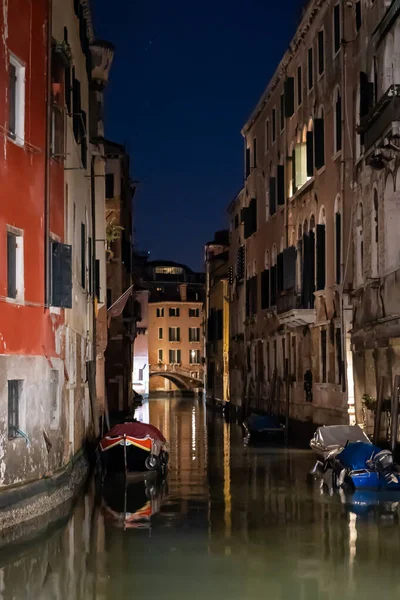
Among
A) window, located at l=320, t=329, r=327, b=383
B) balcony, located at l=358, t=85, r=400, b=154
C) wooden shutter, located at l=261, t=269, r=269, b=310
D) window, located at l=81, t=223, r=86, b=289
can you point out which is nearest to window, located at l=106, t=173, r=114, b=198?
wooden shutter, located at l=261, t=269, r=269, b=310

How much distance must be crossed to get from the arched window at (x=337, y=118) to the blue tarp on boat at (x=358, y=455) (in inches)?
406

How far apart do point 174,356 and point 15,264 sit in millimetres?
69125

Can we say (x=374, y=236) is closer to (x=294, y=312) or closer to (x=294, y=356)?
(x=294, y=312)

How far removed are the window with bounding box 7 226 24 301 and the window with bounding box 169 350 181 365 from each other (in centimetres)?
6889

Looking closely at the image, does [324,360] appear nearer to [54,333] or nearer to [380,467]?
[380,467]

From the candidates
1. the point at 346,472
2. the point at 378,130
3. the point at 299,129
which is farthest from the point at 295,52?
the point at 346,472

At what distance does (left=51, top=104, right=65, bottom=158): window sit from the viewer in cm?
1630

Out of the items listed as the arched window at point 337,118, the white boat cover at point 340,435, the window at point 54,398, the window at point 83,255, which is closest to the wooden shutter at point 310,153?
the arched window at point 337,118

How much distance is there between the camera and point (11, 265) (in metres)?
14.4

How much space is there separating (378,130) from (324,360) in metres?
9.79

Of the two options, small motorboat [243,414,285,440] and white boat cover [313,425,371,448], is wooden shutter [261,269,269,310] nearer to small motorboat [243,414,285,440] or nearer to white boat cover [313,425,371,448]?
small motorboat [243,414,285,440]

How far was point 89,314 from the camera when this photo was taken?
23.4 metres

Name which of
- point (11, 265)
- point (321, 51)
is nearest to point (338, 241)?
point (321, 51)

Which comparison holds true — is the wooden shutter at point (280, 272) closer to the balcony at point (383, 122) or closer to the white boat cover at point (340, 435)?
Answer: the balcony at point (383, 122)
